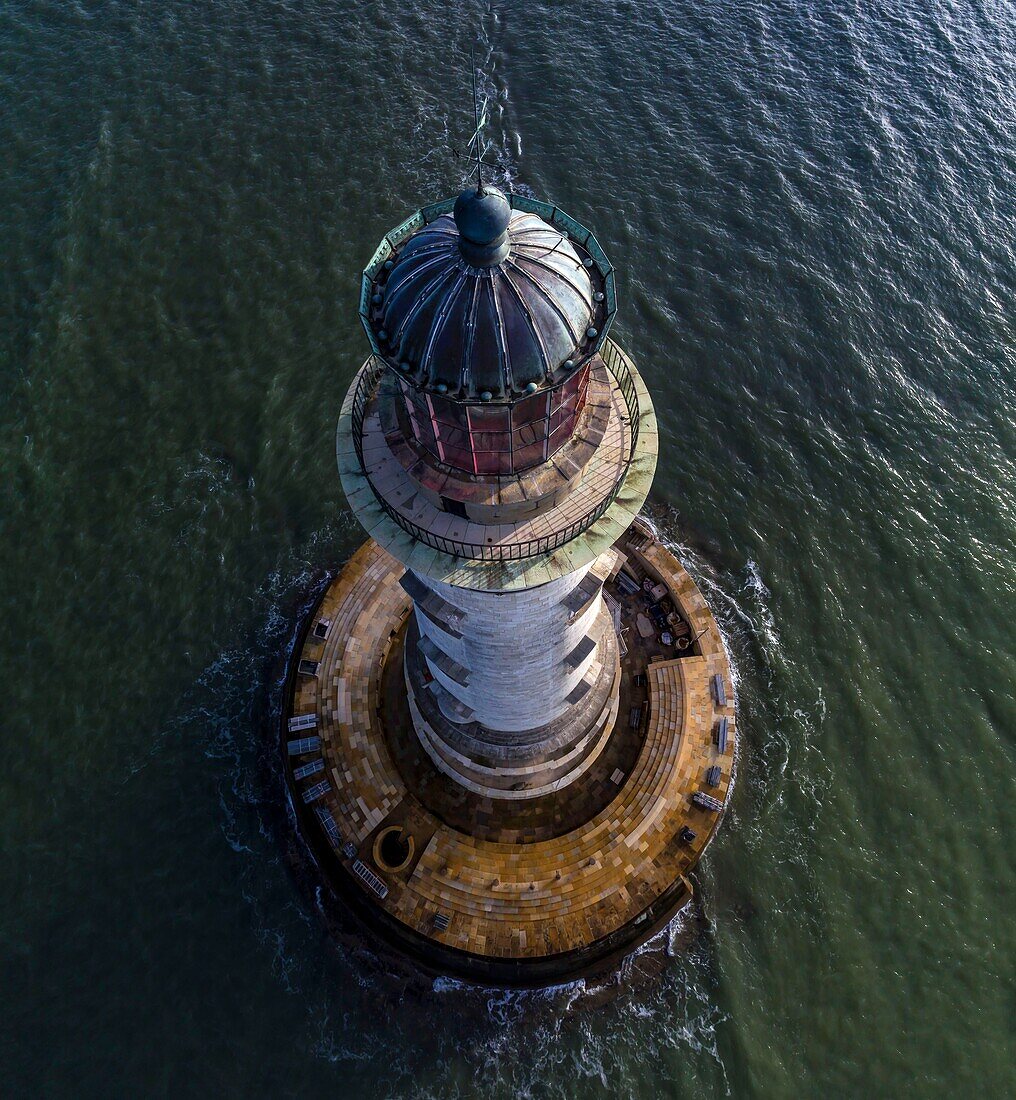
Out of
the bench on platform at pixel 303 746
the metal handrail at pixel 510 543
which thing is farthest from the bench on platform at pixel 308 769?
the metal handrail at pixel 510 543

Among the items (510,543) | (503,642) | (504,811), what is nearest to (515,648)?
(503,642)

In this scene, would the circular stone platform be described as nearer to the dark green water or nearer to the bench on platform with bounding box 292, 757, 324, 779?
the bench on platform with bounding box 292, 757, 324, 779

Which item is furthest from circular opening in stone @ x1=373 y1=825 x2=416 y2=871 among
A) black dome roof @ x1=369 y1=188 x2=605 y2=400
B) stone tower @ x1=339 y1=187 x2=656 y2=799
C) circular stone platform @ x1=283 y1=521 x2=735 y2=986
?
black dome roof @ x1=369 y1=188 x2=605 y2=400

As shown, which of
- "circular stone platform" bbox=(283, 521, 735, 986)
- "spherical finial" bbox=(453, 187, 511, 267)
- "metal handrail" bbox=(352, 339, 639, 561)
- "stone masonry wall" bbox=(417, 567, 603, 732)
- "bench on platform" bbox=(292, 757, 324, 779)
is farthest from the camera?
"bench on platform" bbox=(292, 757, 324, 779)

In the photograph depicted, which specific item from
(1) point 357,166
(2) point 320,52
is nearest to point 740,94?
(1) point 357,166

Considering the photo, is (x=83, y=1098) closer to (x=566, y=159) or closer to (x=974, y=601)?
(x=974, y=601)

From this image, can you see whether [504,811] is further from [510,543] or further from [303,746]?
[510,543]

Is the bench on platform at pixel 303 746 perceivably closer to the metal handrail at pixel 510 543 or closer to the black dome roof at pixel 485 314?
the metal handrail at pixel 510 543
